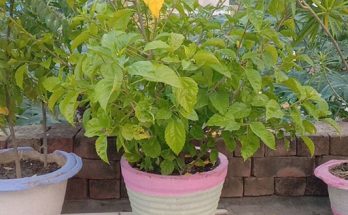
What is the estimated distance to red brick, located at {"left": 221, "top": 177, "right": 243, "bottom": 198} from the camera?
2018 millimetres

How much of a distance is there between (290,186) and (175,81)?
122 cm

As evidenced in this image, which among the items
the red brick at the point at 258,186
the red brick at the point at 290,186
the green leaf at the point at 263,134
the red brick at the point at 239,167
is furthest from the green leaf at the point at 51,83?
the red brick at the point at 290,186

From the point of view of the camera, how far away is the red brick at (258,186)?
6.63 feet

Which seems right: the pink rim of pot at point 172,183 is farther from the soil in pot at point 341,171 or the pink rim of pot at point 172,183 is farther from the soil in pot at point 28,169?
the soil in pot at point 341,171

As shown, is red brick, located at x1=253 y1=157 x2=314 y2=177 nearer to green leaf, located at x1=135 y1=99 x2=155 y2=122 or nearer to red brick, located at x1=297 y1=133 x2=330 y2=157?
red brick, located at x1=297 y1=133 x2=330 y2=157

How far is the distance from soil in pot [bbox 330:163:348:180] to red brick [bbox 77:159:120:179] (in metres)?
0.88

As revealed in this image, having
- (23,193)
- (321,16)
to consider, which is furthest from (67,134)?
(321,16)

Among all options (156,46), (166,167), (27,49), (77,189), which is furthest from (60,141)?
(156,46)

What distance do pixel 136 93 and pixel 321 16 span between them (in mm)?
660

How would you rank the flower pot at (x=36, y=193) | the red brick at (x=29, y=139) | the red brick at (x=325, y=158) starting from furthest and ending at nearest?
1. the red brick at (x=325, y=158)
2. the red brick at (x=29, y=139)
3. the flower pot at (x=36, y=193)

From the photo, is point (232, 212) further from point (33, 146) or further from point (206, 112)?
point (33, 146)

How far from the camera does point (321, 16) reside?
56.4 inches

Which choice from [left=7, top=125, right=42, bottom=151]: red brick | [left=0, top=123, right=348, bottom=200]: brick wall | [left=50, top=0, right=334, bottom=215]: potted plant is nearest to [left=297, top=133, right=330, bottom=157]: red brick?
[left=0, top=123, right=348, bottom=200]: brick wall

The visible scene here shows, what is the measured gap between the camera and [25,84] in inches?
61.0
